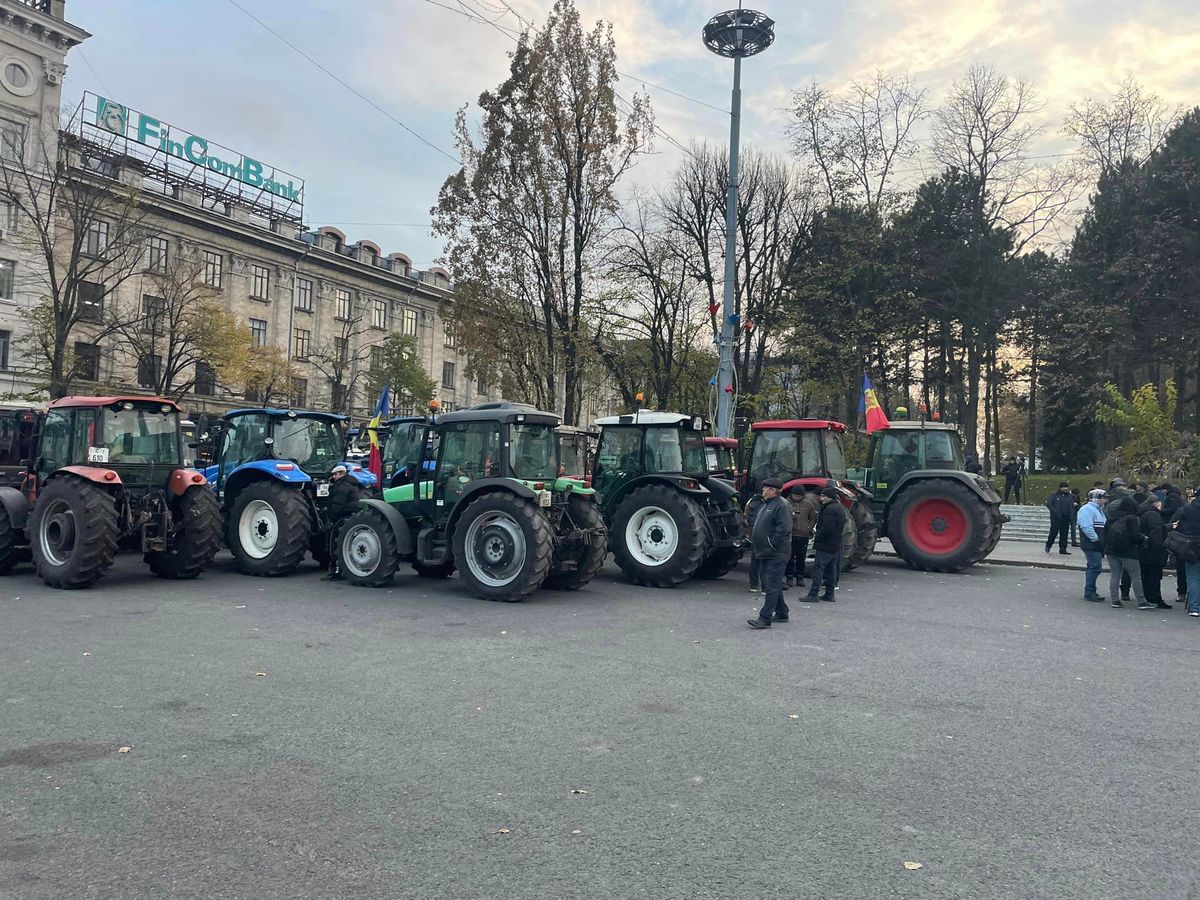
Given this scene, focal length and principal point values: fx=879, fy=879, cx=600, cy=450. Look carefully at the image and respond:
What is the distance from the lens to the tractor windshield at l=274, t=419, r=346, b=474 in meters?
13.8

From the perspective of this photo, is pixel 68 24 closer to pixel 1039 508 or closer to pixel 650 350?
pixel 650 350

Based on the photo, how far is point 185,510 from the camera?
1161cm

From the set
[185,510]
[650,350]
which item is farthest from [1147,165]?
[185,510]

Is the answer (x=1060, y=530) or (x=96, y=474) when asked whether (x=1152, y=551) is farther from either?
(x=96, y=474)

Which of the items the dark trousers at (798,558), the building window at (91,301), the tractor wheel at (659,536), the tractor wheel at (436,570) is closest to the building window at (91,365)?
the building window at (91,301)

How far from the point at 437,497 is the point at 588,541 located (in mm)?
2109

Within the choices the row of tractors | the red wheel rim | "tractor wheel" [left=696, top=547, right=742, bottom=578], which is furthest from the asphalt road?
the red wheel rim

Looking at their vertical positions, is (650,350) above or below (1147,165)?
below

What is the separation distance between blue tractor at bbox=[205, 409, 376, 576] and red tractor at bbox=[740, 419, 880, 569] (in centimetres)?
659

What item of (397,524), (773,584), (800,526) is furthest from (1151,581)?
(397,524)

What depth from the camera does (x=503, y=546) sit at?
36.4 ft

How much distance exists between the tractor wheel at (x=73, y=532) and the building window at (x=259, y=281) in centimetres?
3961

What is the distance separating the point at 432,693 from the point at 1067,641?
679 centimetres

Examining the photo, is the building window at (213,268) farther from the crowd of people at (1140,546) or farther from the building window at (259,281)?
the crowd of people at (1140,546)
